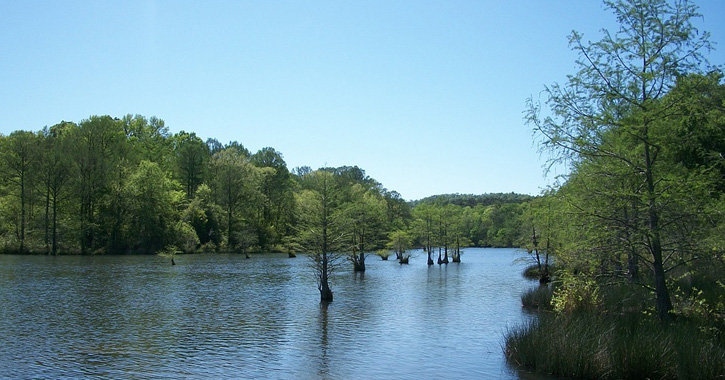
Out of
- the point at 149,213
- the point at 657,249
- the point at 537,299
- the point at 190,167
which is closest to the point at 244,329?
the point at 657,249

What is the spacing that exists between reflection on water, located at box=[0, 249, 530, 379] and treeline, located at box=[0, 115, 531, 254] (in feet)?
71.7

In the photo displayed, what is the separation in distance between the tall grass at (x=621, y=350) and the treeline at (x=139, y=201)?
38.4m

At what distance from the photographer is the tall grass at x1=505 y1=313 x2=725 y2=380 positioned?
1208 cm

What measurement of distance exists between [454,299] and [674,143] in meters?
19.7

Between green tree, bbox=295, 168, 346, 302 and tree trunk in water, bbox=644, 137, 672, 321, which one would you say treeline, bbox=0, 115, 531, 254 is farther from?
tree trunk in water, bbox=644, 137, 672, 321

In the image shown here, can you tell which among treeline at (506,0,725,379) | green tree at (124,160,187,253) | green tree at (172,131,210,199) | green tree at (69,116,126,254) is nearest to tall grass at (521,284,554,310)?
treeline at (506,0,725,379)

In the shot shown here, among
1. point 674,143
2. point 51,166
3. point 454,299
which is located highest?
point 51,166

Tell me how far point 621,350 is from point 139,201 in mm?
71327

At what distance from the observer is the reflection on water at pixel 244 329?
15.3 metres

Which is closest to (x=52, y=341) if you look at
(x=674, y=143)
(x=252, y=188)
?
(x=674, y=143)

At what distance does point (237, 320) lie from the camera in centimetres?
2339

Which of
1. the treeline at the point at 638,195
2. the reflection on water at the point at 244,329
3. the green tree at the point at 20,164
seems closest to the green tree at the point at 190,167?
the green tree at the point at 20,164

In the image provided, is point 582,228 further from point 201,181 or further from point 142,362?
point 201,181

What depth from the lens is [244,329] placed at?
21328 millimetres
